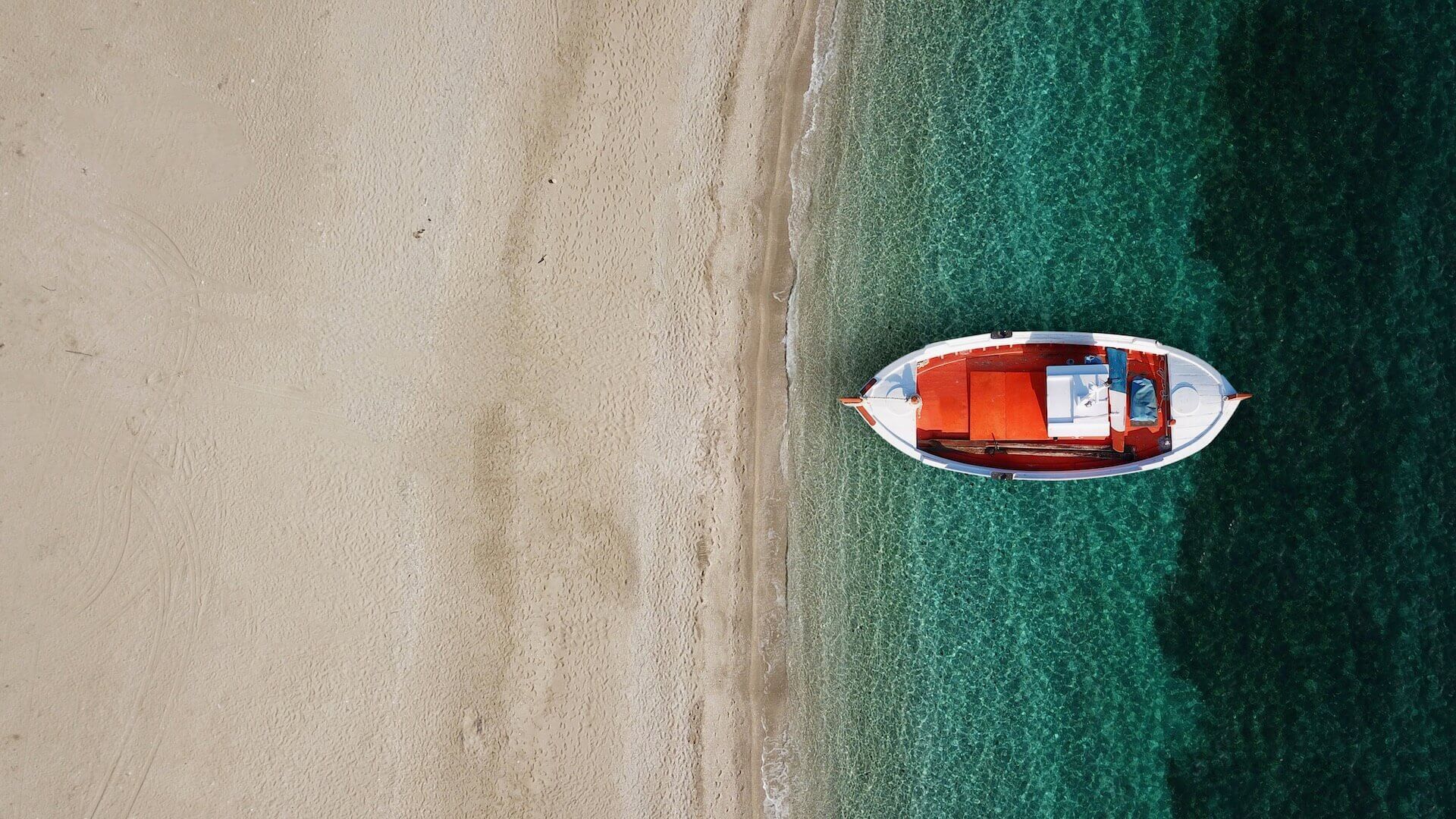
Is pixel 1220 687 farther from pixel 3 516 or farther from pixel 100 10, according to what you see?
pixel 100 10

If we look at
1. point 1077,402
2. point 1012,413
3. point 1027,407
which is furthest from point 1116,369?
point 1012,413

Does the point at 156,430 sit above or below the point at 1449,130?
below

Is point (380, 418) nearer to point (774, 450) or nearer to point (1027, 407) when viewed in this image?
point (774, 450)

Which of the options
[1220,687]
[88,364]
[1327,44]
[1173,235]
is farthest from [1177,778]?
[88,364]

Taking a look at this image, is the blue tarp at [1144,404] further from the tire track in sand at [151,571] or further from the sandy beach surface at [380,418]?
the tire track in sand at [151,571]

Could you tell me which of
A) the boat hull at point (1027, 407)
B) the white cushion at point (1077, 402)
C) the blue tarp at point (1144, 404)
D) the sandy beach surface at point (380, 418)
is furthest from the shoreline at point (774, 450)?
the blue tarp at point (1144, 404)

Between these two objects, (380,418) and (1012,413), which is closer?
(1012,413)
